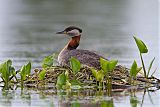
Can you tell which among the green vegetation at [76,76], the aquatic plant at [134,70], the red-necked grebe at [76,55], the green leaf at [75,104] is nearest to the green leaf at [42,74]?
the green vegetation at [76,76]

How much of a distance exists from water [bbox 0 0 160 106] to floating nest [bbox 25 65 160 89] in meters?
0.99

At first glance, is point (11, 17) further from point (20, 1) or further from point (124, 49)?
point (124, 49)

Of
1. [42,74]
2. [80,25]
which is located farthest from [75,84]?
[80,25]

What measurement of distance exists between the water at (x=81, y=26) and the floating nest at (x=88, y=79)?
39.1 inches

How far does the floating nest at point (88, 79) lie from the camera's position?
13305 mm

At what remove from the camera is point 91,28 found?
25750 mm

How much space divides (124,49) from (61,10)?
13193mm

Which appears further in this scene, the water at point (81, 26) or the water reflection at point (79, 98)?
the water at point (81, 26)

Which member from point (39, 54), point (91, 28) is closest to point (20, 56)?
point (39, 54)

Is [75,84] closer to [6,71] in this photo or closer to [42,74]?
[42,74]

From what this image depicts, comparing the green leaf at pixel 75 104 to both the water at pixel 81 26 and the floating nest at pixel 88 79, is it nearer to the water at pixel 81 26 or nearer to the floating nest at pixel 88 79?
the water at pixel 81 26

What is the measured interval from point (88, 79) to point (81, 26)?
12.4 meters

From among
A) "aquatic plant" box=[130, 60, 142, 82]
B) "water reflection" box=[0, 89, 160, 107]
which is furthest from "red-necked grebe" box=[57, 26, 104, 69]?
"water reflection" box=[0, 89, 160, 107]

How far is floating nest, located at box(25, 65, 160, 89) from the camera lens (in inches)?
524
